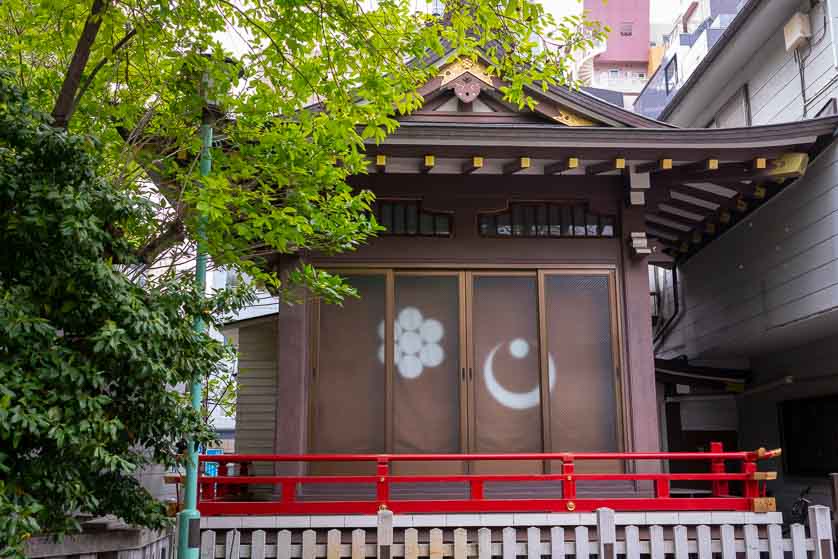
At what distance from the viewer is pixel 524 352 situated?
36.7 feet

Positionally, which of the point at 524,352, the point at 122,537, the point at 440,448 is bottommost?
the point at 122,537

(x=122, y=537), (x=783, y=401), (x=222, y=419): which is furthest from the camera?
(x=222, y=419)

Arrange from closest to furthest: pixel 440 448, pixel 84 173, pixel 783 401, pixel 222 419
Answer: pixel 84 173 < pixel 440 448 < pixel 783 401 < pixel 222 419

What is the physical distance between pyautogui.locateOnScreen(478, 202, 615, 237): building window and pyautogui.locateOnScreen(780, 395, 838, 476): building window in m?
5.71

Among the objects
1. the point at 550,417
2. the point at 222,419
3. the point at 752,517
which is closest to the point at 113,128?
the point at 550,417

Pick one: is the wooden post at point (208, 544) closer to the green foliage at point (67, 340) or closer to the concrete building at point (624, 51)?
the green foliage at point (67, 340)

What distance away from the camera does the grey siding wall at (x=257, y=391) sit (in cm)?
1708

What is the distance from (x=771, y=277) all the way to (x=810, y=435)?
333cm

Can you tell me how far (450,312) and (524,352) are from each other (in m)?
1.15

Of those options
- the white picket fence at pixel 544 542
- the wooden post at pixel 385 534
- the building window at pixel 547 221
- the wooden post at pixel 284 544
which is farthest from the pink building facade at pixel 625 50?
the wooden post at pixel 284 544

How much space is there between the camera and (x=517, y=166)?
36.0 ft

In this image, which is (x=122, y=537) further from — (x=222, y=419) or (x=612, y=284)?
(x=222, y=419)

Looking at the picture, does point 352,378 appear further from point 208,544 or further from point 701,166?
point 701,166

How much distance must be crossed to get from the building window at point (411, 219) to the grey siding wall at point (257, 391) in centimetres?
620
